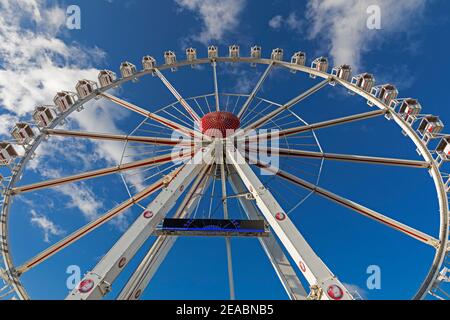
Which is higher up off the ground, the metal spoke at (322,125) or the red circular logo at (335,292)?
the metal spoke at (322,125)

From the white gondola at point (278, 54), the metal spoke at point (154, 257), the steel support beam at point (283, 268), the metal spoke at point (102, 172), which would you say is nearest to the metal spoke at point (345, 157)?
the steel support beam at point (283, 268)

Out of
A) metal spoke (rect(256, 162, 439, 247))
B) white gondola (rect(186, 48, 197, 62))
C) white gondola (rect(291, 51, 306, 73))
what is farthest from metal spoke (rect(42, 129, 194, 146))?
white gondola (rect(291, 51, 306, 73))

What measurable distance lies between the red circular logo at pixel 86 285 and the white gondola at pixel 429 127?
14.6m

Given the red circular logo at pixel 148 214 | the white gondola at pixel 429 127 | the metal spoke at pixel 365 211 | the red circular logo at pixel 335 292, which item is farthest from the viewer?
the white gondola at pixel 429 127

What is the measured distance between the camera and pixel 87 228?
11797mm

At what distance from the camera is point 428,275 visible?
1093 cm

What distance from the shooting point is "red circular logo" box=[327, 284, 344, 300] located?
691 cm

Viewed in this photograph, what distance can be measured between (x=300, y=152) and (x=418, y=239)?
6.19 m

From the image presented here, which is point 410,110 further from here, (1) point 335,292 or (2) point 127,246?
(2) point 127,246

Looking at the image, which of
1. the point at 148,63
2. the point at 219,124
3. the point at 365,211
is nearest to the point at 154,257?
the point at 219,124

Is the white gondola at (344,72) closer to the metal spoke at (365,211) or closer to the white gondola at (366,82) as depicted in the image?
the white gondola at (366,82)

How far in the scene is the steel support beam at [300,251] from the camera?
7133 mm

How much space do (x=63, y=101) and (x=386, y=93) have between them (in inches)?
693
